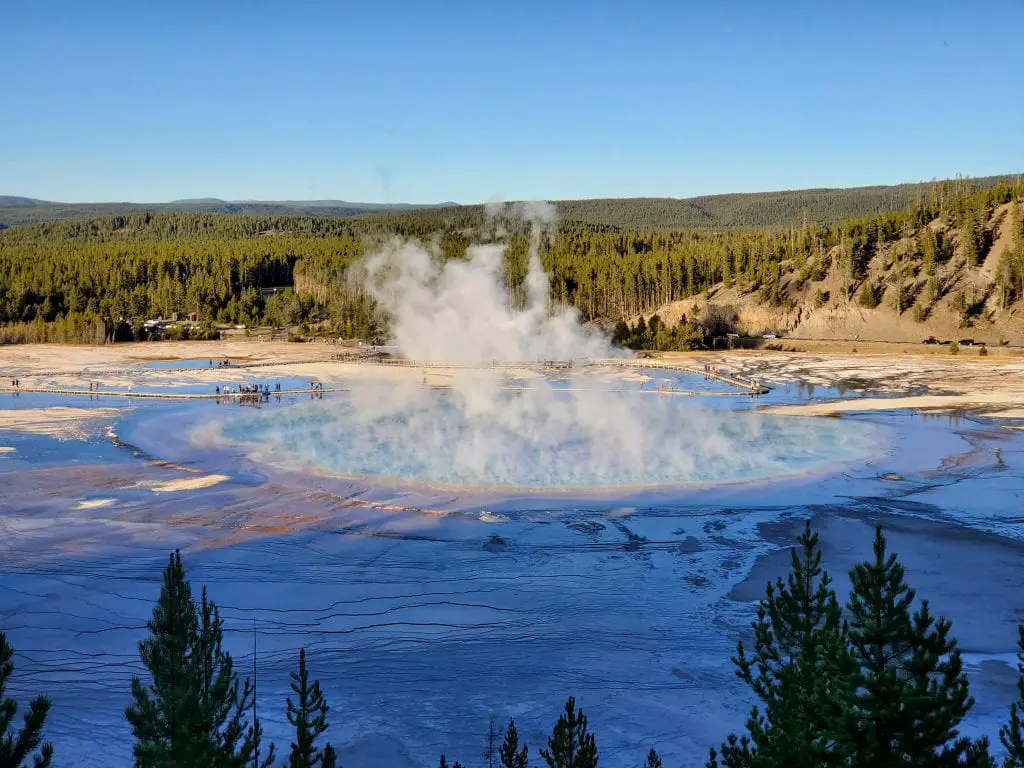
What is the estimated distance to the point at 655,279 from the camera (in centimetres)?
6431

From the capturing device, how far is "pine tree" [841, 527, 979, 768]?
15.3ft

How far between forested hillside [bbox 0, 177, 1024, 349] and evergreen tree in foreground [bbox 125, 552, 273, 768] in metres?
47.3

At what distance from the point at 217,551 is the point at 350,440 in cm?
954

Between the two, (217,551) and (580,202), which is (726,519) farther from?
(580,202)

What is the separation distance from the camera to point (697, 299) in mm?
60875

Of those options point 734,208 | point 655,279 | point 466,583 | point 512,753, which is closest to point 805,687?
point 512,753

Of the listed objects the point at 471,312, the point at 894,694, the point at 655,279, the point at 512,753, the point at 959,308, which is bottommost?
the point at 512,753

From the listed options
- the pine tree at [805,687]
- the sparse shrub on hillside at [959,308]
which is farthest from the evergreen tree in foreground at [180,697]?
the sparse shrub on hillside at [959,308]

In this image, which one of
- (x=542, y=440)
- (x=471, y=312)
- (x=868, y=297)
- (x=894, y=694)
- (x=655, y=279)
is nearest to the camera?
(x=894, y=694)

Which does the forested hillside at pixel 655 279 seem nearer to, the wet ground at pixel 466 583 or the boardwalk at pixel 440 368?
the boardwalk at pixel 440 368

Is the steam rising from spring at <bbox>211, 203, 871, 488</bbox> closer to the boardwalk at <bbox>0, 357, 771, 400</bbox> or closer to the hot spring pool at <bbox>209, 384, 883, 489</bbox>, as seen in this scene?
the hot spring pool at <bbox>209, 384, 883, 489</bbox>

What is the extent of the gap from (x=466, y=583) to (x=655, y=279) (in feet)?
176

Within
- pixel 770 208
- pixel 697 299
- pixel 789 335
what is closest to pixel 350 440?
pixel 789 335

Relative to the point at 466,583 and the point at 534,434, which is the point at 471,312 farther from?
the point at 466,583
